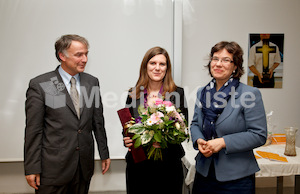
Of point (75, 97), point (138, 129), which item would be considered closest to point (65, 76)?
point (75, 97)

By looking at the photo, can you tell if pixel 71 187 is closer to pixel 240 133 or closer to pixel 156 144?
pixel 156 144

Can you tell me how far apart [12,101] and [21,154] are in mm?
645

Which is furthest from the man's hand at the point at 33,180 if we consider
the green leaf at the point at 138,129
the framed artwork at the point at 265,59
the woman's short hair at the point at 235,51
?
the framed artwork at the point at 265,59

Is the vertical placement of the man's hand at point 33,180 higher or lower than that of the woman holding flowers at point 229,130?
lower

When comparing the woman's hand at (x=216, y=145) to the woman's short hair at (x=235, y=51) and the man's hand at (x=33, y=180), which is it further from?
the man's hand at (x=33, y=180)

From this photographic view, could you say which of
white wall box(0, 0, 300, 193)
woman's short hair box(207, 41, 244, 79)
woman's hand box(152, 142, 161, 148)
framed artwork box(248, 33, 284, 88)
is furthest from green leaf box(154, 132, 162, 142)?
framed artwork box(248, 33, 284, 88)

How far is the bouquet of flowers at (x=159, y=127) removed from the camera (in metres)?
1.49

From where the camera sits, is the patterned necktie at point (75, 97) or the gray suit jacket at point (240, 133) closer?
the gray suit jacket at point (240, 133)

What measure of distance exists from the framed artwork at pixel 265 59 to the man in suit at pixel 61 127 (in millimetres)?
2362

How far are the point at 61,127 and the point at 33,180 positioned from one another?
0.41 metres

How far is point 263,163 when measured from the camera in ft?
6.77

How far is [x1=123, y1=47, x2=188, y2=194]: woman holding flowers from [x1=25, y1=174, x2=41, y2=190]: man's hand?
65 cm

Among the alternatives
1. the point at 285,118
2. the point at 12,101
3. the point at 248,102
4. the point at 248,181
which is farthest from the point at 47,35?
the point at 285,118

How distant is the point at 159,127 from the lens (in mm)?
1484
